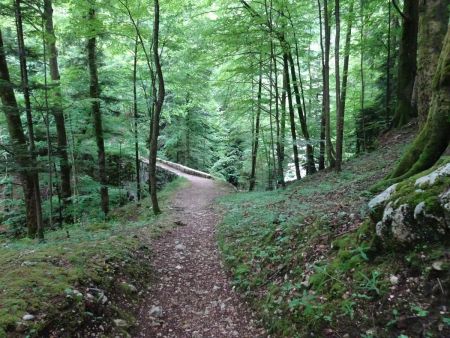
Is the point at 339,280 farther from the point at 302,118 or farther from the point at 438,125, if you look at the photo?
the point at 302,118

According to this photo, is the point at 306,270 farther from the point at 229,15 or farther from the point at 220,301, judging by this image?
the point at 229,15

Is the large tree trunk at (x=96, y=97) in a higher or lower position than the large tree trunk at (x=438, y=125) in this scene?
higher

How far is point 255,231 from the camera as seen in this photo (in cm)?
731

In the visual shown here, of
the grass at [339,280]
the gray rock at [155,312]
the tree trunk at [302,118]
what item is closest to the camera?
the grass at [339,280]

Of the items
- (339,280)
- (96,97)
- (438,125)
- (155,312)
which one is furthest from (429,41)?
(96,97)

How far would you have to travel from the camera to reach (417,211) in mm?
3260

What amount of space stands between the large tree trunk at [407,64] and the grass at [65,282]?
39.0ft

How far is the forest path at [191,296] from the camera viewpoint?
174 inches

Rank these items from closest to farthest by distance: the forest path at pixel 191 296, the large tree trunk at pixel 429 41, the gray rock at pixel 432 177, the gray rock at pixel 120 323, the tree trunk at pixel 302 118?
the gray rock at pixel 432 177, the gray rock at pixel 120 323, the forest path at pixel 191 296, the large tree trunk at pixel 429 41, the tree trunk at pixel 302 118

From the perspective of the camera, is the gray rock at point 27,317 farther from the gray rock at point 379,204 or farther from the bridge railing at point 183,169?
the bridge railing at point 183,169

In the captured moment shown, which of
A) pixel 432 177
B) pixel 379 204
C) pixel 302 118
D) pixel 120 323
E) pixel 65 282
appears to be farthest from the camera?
pixel 302 118

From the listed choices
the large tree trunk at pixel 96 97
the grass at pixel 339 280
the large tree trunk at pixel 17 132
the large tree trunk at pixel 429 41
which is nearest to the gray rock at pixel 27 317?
the grass at pixel 339 280

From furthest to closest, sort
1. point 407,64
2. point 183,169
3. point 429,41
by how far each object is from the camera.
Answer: point 183,169 < point 407,64 < point 429,41

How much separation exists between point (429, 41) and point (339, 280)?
4853mm
